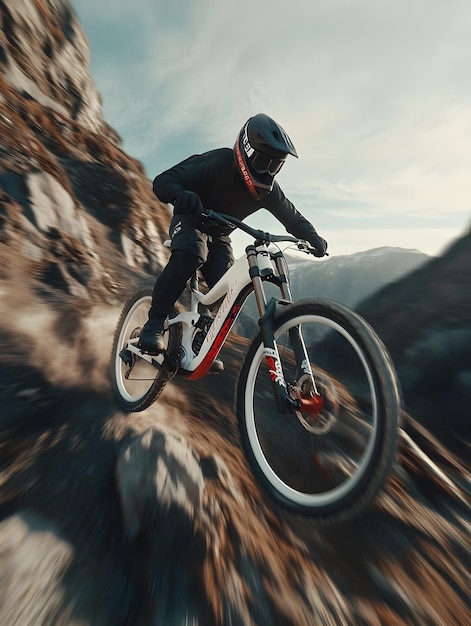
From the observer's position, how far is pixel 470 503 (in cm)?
307

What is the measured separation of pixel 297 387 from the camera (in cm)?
238

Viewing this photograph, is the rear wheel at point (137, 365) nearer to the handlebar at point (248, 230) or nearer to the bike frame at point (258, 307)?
the bike frame at point (258, 307)

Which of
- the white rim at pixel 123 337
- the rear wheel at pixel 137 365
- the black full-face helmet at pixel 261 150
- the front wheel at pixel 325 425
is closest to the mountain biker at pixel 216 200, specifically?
the black full-face helmet at pixel 261 150

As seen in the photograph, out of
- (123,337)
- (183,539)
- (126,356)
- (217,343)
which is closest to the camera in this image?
(183,539)

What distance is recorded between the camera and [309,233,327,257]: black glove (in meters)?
3.30

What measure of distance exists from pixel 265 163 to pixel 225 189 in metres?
0.62

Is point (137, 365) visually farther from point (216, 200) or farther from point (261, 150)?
point (261, 150)

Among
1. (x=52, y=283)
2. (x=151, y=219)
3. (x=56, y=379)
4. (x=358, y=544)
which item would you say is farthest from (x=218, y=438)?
(x=151, y=219)

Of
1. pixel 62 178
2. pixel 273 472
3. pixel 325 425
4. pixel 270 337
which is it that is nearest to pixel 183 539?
pixel 273 472

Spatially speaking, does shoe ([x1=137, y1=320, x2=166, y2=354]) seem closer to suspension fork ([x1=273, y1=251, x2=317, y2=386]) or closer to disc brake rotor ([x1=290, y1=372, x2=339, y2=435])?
suspension fork ([x1=273, y1=251, x2=317, y2=386])

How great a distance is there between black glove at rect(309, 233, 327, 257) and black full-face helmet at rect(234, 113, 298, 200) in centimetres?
73

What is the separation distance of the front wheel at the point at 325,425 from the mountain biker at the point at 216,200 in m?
1.20

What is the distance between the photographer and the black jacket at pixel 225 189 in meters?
3.25

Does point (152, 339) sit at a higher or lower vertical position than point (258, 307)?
lower
